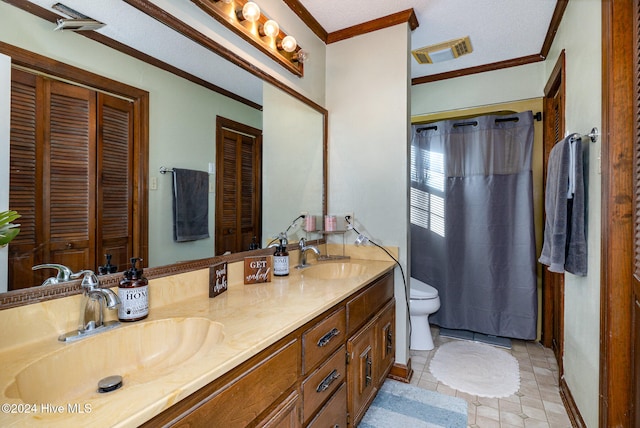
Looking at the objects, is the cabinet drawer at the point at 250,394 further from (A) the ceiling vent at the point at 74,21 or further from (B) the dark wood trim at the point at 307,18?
(B) the dark wood trim at the point at 307,18

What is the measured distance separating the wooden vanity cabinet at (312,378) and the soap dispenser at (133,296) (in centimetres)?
41

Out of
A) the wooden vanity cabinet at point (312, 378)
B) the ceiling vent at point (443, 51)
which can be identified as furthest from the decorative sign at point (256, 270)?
the ceiling vent at point (443, 51)

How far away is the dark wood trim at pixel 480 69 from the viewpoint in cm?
252

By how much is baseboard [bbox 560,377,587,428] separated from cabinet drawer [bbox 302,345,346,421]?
47.7 inches

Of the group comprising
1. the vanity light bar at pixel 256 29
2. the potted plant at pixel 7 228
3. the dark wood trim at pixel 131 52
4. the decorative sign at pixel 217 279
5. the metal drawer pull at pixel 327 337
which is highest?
the vanity light bar at pixel 256 29

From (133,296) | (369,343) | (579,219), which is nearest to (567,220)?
(579,219)

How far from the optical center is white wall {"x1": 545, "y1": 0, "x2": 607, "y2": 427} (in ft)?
4.31

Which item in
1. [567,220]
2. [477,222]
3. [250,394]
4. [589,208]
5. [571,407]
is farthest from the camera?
[477,222]

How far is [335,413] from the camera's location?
4.14 ft

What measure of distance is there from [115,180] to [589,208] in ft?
6.45

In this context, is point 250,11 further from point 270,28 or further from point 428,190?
point 428,190

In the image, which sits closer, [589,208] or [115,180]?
[115,180]

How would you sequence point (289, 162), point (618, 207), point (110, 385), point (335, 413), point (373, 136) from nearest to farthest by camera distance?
1. point (110, 385)
2. point (618, 207)
3. point (335, 413)
4. point (289, 162)
5. point (373, 136)

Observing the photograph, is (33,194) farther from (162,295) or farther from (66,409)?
(66,409)
